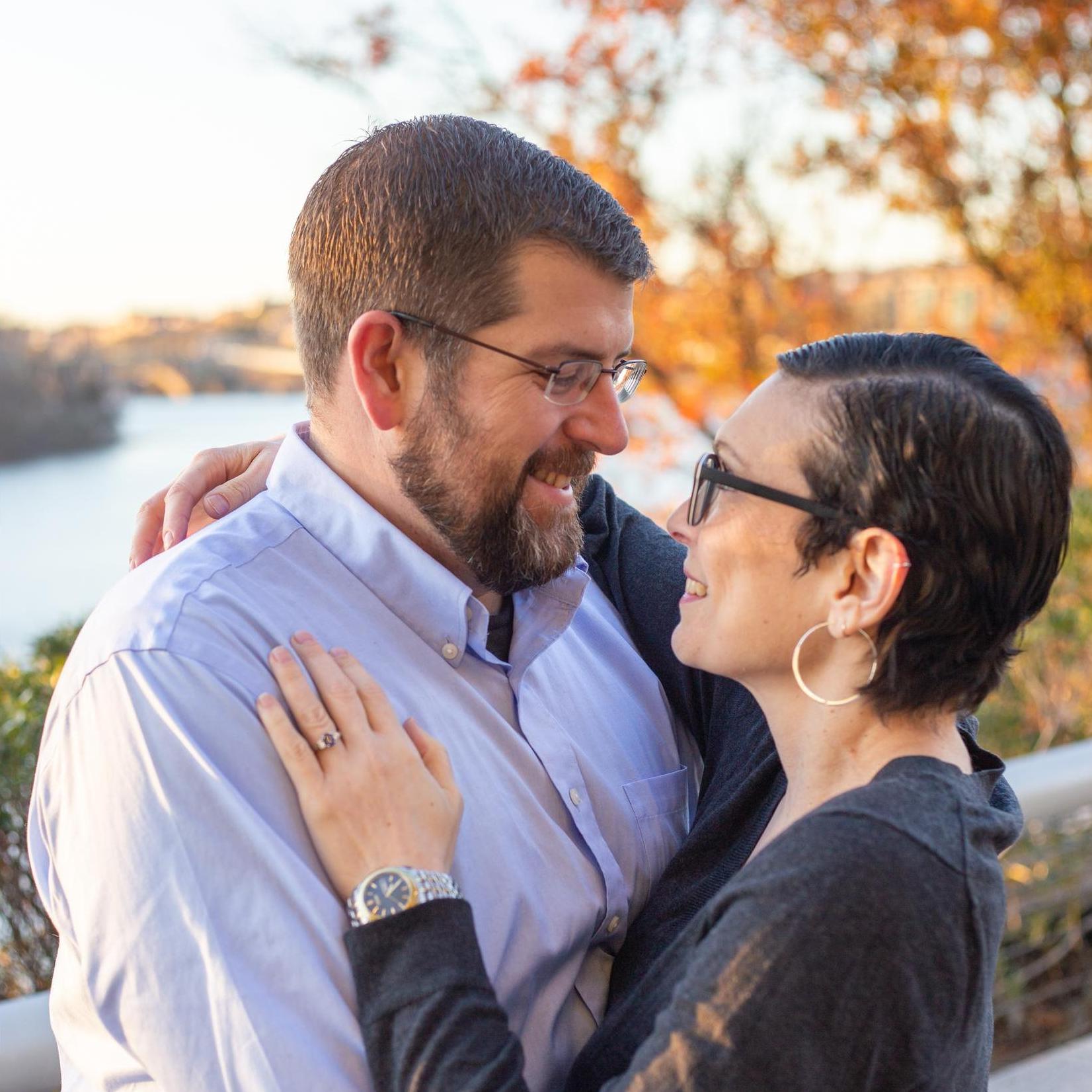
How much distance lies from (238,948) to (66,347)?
629 cm

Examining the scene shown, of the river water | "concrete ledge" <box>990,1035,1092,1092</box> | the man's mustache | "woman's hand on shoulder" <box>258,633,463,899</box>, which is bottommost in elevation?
"concrete ledge" <box>990,1035,1092,1092</box>

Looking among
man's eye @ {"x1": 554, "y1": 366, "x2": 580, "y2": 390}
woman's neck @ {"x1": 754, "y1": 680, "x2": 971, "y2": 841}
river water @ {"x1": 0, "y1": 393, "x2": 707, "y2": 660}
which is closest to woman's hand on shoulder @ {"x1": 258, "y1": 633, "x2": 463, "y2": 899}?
woman's neck @ {"x1": 754, "y1": 680, "x2": 971, "y2": 841}

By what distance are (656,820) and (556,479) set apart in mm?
591

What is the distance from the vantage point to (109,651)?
1.58 meters

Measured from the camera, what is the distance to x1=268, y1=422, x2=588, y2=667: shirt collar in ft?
6.24

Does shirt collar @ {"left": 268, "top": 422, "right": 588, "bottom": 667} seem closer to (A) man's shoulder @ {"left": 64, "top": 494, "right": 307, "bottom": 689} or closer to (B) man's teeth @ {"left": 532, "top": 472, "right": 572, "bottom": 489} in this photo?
(A) man's shoulder @ {"left": 64, "top": 494, "right": 307, "bottom": 689}

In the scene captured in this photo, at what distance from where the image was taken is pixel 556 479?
208 cm

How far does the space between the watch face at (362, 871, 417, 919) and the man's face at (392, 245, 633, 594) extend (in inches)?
24.6

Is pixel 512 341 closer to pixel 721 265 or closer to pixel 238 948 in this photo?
pixel 238 948

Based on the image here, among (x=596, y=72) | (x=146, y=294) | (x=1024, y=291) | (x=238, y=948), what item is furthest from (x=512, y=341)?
(x=146, y=294)

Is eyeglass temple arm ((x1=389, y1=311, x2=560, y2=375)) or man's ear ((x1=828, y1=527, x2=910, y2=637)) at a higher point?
eyeglass temple arm ((x1=389, y1=311, x2=560, y2=375))

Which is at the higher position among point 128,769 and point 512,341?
point 512,341

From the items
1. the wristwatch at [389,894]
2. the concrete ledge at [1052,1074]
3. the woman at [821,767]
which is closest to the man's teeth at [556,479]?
the woman at [821,767]

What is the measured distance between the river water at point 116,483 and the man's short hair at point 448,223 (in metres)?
3.94
